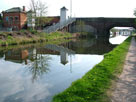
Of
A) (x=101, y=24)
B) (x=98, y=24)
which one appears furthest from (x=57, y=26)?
(x=101, y=24)

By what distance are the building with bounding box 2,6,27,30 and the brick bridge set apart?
1440 cm

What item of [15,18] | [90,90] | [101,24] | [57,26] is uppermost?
[15,18]

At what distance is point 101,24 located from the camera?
48312 millimetres

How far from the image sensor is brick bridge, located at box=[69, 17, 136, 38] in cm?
4616

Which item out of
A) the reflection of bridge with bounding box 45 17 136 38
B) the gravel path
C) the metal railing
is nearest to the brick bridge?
the reflection of bridge with bounding box 45 17 136 38

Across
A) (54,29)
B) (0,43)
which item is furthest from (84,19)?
(0,43)

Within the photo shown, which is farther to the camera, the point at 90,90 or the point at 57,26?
the point at 57,26

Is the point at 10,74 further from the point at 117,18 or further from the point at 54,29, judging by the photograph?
the point at 117,18

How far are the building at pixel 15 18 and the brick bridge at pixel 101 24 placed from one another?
→ 47.2 ft

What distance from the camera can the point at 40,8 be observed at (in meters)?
34.2

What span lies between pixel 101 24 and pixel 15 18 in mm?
23811

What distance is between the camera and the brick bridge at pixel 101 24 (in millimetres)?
46162

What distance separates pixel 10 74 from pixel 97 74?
14.3 ft

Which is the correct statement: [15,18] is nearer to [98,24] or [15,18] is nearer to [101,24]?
[98,24]
